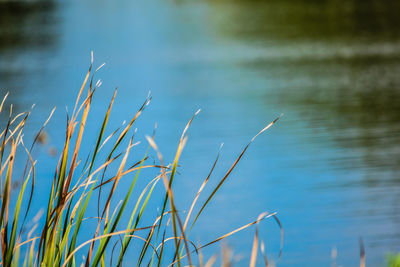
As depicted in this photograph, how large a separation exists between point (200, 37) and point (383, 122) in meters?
14.2

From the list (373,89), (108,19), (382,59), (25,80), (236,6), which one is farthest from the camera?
(236,6)

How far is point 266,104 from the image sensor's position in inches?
378

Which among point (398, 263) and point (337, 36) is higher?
point (398, 263)

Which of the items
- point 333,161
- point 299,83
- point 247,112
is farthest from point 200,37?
point 333,161

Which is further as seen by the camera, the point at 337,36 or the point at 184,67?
the point at 337,36

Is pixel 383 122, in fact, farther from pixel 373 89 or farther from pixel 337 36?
pixel 337 36

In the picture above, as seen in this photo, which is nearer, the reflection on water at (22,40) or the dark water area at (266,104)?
the dark water area at (266,104)

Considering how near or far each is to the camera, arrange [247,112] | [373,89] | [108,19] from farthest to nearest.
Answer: [108,19]
[373,89]
[247,112]

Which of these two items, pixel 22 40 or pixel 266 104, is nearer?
pixel 266 104

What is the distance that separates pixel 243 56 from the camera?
52.7 feet

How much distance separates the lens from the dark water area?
181 inches

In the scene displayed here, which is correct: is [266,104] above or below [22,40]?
above

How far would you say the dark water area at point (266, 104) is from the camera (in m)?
4.59

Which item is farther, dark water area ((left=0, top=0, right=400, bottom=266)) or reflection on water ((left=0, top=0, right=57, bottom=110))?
reflection on water ((left=0, top=0, right=57, bottom=110))
